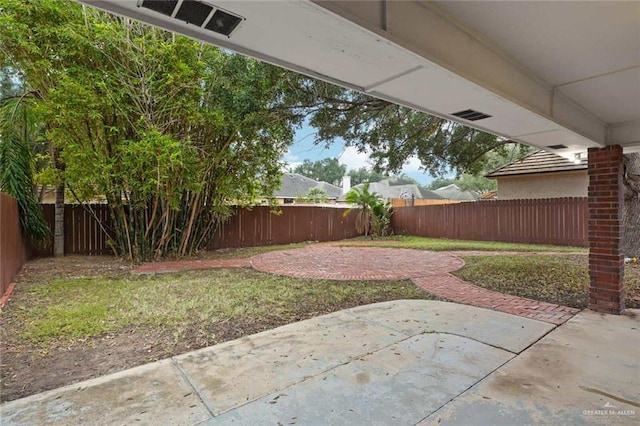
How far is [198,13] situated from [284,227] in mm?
11614

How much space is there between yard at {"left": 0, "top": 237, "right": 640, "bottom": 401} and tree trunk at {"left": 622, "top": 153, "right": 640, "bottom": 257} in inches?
27.7

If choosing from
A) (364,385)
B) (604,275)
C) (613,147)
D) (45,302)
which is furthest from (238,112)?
(604,275)

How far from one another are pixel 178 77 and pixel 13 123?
3.29 meters

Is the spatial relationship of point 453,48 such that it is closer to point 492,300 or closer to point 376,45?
point 376,45

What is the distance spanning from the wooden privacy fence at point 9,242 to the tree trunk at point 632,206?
10855mm

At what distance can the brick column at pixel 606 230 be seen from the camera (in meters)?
3.92

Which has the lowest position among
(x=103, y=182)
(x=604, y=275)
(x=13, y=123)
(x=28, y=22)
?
(x=604, y=275)

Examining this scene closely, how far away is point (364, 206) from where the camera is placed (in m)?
14.6

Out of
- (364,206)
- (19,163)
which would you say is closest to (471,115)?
(19,163)

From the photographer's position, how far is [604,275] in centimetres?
399

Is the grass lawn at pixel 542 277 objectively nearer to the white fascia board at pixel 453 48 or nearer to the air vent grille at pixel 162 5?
the white fascia board at pixel 453 48

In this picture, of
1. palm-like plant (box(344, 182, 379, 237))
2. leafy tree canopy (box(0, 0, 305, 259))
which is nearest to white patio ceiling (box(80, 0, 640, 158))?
leafy tree canopy (box(0, 0, 305, 259))

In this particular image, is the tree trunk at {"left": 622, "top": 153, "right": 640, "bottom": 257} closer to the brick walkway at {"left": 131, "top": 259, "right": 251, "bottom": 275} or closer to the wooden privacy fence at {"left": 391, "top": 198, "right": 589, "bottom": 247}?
the wooden privacy fence at {"left": 391, "top": 198, "right": 589, "bottom": 247}

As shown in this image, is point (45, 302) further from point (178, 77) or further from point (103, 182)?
point (178, 77)
